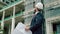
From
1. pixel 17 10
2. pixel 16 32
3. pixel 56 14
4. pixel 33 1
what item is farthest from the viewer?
pixel 17 10

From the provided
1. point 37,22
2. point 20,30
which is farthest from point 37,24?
point 20,30


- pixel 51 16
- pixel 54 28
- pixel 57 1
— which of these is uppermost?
pixel 57 1

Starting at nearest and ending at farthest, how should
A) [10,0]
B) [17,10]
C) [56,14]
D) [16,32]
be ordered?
[16,32]
[56,14]
[17,10]
[10,0]

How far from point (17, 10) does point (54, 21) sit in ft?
26.6

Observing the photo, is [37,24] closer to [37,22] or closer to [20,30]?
[37,22]

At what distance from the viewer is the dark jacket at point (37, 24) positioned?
2.25 m

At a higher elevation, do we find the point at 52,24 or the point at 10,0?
the point at 10,0

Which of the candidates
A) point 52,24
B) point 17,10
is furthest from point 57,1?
point 17,10

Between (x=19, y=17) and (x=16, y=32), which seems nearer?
(x=16, y=32)

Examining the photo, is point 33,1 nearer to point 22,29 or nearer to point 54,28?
point 54,28

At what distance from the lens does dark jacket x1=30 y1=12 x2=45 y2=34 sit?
2.25m

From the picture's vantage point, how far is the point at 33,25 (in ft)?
7.45

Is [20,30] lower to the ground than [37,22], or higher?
lower

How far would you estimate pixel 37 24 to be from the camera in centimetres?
226
